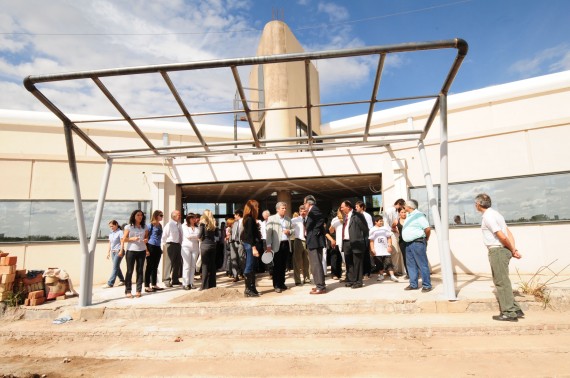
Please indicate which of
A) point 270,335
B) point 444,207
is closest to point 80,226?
point 270,335

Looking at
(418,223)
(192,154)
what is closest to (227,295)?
(192,154)

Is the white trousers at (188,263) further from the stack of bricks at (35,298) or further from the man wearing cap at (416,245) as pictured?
the man wearing cap at (416,245)

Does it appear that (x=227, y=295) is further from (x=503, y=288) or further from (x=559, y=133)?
(x=559, y=133)

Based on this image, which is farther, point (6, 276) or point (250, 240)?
point (250, 240)

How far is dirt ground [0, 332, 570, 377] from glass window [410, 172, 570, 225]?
4.32 m

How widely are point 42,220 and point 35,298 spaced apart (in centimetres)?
350

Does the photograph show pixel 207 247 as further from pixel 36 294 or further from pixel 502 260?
pixel 502 260

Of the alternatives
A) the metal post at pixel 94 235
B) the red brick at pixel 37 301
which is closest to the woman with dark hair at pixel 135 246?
the metal post at pixel 94 235

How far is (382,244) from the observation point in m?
7.30

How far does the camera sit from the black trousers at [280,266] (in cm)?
666

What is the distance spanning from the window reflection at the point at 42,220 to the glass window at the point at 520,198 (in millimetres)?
9107

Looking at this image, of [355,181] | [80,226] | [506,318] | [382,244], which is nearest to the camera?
[506,318]

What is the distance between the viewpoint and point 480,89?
13.8m

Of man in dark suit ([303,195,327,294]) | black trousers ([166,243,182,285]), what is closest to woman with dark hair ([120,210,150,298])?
A: black trousers ([166,243,182,285])
